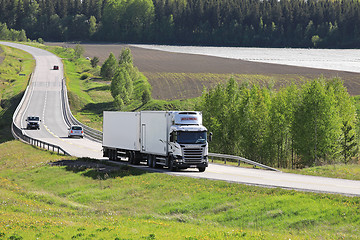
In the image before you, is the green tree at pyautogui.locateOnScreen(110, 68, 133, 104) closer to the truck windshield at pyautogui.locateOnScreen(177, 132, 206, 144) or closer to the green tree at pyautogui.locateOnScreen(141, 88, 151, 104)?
the green tree at pyautogui.locateOnScreen(141, 88, 151, 104)

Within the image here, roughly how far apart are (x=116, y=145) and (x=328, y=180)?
19.8 meters

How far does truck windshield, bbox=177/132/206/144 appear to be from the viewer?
122 feet

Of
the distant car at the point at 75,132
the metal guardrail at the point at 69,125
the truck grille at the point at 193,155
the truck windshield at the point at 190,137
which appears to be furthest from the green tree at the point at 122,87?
the truck grille at the point at 193,155

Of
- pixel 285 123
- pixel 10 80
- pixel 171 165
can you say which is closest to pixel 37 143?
pixel 285 123

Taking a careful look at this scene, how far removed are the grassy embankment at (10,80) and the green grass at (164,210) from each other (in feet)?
164

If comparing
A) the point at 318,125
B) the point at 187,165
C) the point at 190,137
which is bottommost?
the point at 318,125

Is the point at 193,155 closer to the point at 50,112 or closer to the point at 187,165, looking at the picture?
the point at 187,165

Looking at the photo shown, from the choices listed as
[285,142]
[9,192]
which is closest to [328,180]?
[9,192]

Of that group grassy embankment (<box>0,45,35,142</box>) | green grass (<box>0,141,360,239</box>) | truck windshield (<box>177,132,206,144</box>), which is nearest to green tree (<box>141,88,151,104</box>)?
grassy embankment (<box>0,45,35,142</box>)

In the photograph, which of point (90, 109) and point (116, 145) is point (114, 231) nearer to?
point (116, 145)

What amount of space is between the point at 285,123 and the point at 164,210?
135 feet

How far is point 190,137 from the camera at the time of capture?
37.2m

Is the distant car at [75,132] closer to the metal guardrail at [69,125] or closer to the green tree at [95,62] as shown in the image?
the metal guardrail at [69,125]

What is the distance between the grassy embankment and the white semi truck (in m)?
41.3
